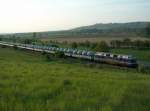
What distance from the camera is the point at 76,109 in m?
9.59

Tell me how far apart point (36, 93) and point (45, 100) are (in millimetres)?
1545

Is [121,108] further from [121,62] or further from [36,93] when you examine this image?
[121,62]

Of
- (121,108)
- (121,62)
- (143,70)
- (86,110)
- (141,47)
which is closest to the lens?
(86,110)

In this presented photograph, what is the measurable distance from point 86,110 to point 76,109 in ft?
1.31

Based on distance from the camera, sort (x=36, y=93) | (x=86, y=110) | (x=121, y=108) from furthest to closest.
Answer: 1. (x=36, y=93)
2. (x=121, y=108)
3. (x=86, y=110)

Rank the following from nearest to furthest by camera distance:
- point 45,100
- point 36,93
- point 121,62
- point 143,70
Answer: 1. point 45,100
2. point 36,93
3. point 143,70
4. point 121,62

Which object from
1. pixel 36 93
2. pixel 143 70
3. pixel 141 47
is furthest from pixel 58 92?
pixel 141 47

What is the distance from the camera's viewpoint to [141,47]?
10231 centimetres

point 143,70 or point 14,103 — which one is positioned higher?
point 14,103

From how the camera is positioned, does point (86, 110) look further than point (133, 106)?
No

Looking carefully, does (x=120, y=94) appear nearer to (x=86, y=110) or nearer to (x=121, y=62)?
(x=86, y=110)

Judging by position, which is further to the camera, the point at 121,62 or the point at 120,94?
the point at 121,62

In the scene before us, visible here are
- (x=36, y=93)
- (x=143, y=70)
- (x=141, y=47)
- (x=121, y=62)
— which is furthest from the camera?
(x=141, y=47)

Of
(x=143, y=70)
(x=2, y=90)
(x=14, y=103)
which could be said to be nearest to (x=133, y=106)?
(x=14, y=103)
